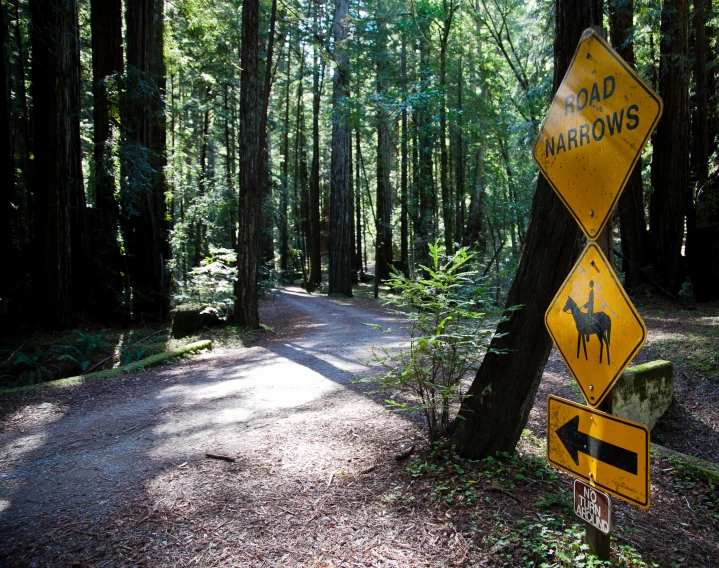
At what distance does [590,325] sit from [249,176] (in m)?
10.6

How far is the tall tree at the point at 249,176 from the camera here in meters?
11.2

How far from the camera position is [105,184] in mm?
12367

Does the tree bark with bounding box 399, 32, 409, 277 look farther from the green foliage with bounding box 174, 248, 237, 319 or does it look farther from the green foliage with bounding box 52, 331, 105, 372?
the green foliage with bounding box 52, 331, 105, 372

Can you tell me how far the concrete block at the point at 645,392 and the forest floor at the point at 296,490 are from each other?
260 mm

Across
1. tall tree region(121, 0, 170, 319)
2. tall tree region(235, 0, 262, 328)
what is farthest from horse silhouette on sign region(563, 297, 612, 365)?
tall tree region(121, 0, 170, 319)

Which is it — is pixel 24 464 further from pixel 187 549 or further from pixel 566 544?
pixel 566 544

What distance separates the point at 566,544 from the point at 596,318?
1.54 meters

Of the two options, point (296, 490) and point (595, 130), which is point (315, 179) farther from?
point (595, 130)

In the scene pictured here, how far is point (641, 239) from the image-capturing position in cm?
1355

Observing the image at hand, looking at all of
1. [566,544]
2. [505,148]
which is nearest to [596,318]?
[566,544]

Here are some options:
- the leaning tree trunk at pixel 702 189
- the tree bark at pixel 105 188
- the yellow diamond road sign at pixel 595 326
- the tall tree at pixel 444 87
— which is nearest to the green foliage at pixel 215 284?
the tree bark at pixel 105 188

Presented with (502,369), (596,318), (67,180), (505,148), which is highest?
(505,148)

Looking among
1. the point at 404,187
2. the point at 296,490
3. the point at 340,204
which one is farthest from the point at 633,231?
the point at 296,490

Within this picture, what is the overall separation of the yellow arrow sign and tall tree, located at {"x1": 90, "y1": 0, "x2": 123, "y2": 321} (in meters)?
12.5
